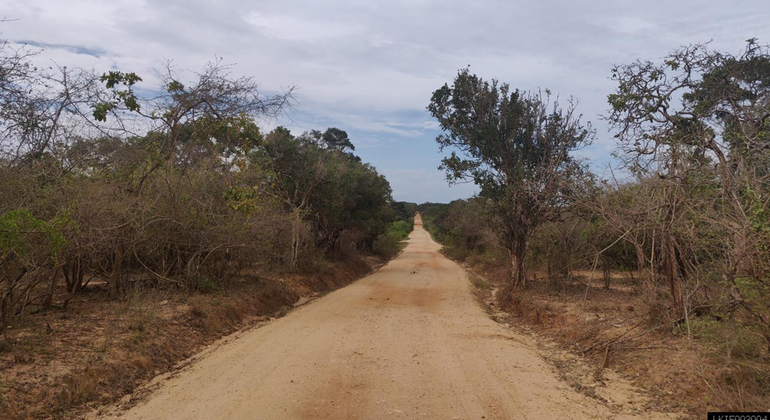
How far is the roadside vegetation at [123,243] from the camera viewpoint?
6.62 m

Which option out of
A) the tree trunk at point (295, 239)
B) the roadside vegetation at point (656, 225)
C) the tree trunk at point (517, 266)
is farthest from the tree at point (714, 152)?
the tree trunk at point (295, 239)

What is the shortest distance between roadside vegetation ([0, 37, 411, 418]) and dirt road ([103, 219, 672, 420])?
39.6 inches

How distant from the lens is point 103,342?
759 centimetres

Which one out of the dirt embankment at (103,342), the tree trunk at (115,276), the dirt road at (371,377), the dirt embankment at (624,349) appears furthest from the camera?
the tree trunk at (115,276)

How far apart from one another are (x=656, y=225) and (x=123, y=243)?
10090mm

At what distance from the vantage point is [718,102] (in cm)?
984

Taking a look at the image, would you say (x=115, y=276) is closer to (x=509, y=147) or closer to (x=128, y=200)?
(x=128, y=200)

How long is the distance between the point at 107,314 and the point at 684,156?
1015 centimetres

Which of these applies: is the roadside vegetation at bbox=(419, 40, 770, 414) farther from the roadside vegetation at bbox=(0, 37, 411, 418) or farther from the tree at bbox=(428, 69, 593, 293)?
the roadside vegetation at bbox=(0, 37, 411, 418)

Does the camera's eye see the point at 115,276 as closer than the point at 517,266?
Yes

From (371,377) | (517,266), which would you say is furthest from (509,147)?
(371,377)

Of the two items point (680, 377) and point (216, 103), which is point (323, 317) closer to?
point (216, 103)

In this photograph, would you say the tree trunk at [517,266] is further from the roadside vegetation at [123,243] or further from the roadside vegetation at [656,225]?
the roadside vegetation at [123,243]

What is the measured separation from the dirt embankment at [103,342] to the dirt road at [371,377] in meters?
0.61
